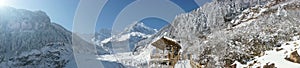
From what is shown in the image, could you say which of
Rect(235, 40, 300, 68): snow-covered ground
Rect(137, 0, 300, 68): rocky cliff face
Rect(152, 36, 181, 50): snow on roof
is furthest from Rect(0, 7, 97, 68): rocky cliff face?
Rect(235, 40, 300, 68): snow-covered ground

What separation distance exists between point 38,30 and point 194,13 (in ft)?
275

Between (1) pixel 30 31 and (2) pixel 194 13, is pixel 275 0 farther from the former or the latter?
(1) pixel 30 31

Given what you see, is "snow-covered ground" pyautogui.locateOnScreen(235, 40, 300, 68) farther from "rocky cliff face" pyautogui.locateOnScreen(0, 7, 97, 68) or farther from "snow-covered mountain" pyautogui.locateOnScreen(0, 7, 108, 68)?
"rocky cliff face" pyautogui.locateOnScreen(0, 7, 97, 68)

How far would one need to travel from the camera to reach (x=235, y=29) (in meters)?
44.4

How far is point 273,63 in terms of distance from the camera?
13078 millimetres

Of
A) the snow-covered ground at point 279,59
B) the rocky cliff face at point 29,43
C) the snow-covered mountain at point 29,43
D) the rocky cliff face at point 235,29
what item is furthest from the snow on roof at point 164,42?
the rocky cliff face at point 29,43

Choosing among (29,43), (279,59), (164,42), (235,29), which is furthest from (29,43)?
(279,59)

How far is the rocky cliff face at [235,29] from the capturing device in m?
22.9

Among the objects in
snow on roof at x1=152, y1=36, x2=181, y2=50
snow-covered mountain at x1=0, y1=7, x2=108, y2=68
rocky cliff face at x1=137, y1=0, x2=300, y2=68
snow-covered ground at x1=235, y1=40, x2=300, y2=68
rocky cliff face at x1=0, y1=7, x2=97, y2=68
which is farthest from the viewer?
rocky cliff face at x1=0, y1=7, x2=97, y2=68

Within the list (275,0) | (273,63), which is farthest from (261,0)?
(273,63)

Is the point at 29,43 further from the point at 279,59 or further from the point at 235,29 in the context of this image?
the point at 279,59

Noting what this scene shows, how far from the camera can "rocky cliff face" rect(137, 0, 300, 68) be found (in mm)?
22859

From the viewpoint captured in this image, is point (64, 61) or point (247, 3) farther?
point (64, 61)

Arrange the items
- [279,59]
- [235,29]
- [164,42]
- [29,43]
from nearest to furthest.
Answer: [279,59], [164,42], [235,29], [29,43]
